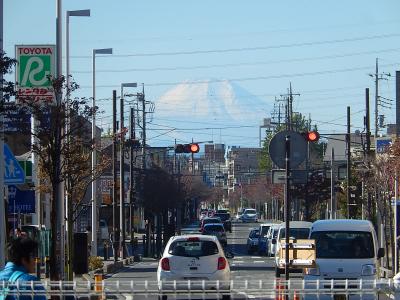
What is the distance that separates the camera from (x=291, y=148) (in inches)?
685

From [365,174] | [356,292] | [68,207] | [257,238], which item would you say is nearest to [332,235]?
[68,207]

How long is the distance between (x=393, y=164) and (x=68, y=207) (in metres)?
11.9

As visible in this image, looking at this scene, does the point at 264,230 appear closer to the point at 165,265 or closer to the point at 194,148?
the point at 194,148

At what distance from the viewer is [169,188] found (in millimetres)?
74562

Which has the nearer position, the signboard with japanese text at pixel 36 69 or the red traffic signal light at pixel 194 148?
the signboard with japanese text at pixel 36 69

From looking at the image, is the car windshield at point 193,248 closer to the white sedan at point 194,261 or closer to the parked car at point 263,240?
the white sedan at point 194,261

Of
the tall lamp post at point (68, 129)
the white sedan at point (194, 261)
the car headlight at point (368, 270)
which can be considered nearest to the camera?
the car headlight at point (368, 270)

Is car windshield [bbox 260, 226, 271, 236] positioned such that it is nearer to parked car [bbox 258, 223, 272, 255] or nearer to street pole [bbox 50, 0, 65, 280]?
parked car [bbox 258, 223, 272, 255]

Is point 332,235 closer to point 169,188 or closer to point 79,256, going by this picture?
point 79,256

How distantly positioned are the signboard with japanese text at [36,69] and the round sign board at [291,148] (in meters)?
8.63

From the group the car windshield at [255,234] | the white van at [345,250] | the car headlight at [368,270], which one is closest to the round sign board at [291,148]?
the white van at [345,250]

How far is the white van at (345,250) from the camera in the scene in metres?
22.2

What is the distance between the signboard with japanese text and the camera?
Result: 24.9 meters

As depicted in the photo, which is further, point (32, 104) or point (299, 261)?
point (32, 104)
